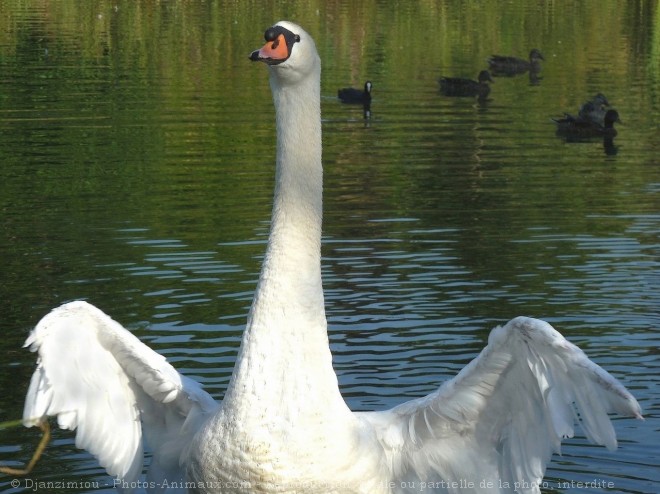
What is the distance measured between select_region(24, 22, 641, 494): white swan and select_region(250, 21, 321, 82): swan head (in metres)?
0.01

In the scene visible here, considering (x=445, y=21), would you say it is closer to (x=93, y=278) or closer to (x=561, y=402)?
(x=93, y=278)

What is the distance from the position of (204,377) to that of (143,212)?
20.8 ft

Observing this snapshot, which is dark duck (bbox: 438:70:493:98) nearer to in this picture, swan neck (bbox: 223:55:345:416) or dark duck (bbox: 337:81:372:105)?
dark duck (bbox: 337:81:372:105)

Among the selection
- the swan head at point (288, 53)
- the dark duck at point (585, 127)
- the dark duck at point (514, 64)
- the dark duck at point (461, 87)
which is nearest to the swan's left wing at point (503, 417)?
the swan head at point (288, 53)

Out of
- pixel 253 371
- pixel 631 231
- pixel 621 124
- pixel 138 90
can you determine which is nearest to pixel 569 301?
pixel 631 231

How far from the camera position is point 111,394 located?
21.0ft

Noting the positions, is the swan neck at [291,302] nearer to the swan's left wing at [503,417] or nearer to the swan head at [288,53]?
the swan head at [288,53]

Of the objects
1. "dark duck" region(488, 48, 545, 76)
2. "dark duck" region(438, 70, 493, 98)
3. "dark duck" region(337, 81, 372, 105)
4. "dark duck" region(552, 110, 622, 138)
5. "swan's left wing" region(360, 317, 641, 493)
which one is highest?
"dark duck" region(488, 48, 545, 76)

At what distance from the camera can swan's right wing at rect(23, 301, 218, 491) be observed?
6.01 metres

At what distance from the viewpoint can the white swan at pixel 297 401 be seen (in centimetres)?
586

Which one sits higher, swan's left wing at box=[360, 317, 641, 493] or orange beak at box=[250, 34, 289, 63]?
orange beak at box=[250, 34, 289, 63]

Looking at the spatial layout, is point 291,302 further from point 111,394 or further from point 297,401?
point 111,394

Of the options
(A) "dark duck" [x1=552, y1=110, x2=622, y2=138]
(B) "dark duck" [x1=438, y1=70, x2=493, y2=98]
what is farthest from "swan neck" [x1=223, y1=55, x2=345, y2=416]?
(B) "dark duck" [x1=438, y1=70, x2=493, y2=98]

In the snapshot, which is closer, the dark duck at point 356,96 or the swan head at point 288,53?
the swan head at point 288,53
